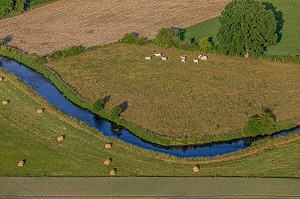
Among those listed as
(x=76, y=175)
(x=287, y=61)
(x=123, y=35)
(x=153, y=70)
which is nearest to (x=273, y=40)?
(x=287, y=61)

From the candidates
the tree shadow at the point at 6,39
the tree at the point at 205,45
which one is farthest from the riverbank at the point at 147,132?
the tree at the point at 205,45

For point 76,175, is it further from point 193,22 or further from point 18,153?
point 193,22

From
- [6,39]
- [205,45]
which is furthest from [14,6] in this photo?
[205,45]

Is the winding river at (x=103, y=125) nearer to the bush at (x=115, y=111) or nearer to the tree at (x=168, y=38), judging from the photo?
the bush at (x=115, y=111)

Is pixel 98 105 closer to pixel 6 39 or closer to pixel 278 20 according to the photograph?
pixel 6 39

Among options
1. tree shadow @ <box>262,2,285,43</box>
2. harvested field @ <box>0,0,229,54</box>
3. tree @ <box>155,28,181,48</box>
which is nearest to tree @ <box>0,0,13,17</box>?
harvested field @ <box>0,0,229,54</box>

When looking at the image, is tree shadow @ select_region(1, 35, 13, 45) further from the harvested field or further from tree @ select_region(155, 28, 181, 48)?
tree @ select_region(155, 28, 181, 48)
